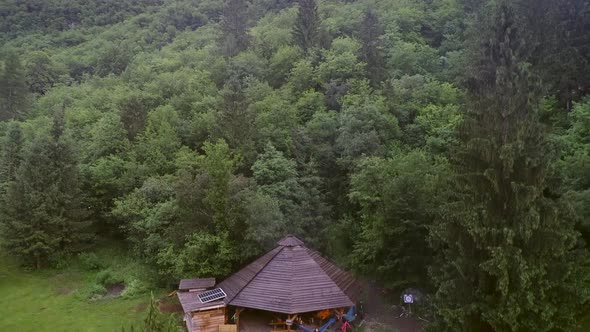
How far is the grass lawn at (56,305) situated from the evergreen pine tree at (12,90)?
30.1m

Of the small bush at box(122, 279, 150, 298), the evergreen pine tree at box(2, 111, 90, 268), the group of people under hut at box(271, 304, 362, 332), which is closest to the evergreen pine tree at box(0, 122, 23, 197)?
the evergreen pine tree at box(2, 111, 90, 268)

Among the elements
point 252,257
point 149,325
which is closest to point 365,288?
point 252,257

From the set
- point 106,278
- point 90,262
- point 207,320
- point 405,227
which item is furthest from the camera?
point 90,262

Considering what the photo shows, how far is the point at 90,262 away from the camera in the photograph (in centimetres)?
3750

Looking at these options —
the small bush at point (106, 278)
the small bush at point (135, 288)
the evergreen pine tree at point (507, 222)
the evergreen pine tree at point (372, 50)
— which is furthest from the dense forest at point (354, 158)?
the small bush at point (106, 278)

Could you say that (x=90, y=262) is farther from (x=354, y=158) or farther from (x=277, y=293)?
(x=354, y=158)

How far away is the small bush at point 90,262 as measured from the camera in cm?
3744

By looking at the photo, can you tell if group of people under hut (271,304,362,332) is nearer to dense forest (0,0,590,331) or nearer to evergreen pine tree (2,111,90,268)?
dense forest (0,0,590,331)

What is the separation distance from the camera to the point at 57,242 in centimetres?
3728

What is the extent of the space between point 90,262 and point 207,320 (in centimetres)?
1551

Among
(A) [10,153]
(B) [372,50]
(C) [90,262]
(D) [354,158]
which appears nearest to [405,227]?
(D) [354,158]

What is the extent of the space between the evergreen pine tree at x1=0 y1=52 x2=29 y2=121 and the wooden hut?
46039 millimetres

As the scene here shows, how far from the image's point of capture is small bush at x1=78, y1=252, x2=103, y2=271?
37438mm

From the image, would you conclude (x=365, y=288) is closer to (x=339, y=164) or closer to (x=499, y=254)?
(x=339, y=164)
